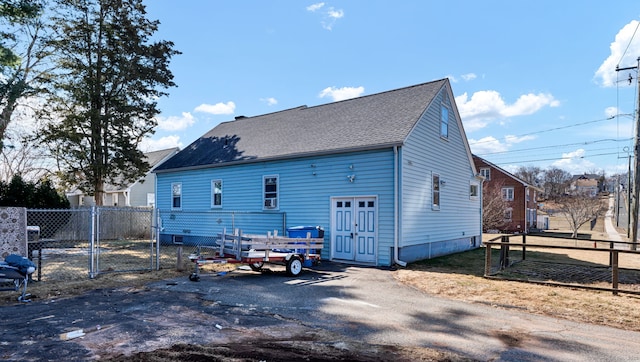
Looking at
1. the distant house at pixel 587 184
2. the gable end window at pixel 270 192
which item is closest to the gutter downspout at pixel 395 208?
the gable end window at pixel 270 192

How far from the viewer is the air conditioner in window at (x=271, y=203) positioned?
53.3 feet

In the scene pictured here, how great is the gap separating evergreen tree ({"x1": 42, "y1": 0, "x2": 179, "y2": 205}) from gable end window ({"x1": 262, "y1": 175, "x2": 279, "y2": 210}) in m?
9.56

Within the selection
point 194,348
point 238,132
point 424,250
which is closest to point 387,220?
point 424,250

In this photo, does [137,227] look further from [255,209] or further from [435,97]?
[435,97]

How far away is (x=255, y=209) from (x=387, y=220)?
6.27 meters

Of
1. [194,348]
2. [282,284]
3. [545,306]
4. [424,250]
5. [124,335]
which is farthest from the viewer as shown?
[424,250]

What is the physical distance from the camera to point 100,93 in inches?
819

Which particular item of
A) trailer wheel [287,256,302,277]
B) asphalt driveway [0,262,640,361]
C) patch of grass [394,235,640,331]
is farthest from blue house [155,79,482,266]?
asphalt driveway [0,262,640,361]

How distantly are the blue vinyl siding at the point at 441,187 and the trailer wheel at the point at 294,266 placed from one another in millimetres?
3752

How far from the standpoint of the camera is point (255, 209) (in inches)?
666

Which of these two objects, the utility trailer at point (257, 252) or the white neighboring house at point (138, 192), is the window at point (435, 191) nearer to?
the utility trailer at point (257, 252)

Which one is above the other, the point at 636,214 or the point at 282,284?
the point at 636,214

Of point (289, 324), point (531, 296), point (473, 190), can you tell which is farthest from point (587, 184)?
point (289, 324)

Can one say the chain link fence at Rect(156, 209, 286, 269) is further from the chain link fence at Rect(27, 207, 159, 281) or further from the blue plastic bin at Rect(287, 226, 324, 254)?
the blue plastic bin at Rect(287, 226, 324, 254)
